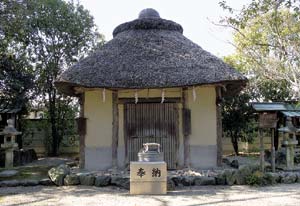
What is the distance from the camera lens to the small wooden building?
1056cm

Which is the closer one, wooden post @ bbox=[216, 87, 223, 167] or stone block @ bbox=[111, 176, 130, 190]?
stone block @ bbox=[111, 176, 130, 190]

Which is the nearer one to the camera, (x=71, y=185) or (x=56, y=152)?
(x=71, y=185)

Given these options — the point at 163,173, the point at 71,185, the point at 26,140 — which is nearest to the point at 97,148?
the point at 71,185

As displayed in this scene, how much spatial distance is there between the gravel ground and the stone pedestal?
0.23 metres

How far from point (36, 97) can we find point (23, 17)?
305 inches

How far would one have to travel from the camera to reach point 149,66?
10828mm

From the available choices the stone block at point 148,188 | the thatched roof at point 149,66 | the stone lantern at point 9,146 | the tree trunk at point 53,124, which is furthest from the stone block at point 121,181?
the tree trunk at point 53,124

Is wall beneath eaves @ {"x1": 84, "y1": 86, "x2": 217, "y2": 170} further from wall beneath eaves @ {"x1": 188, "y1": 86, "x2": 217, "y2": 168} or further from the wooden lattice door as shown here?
the wooden lattice door

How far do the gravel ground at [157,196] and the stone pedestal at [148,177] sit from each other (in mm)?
229

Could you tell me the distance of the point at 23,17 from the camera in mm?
12289

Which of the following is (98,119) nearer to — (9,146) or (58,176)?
(58,176)

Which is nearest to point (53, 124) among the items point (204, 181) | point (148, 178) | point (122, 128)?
point (122, 128)

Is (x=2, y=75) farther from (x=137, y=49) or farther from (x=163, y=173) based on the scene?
(x=163, y=173)

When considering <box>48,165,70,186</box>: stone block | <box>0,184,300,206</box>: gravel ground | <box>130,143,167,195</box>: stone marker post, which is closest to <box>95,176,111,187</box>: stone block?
<box>0,184,300,206</box>: gravel ground
